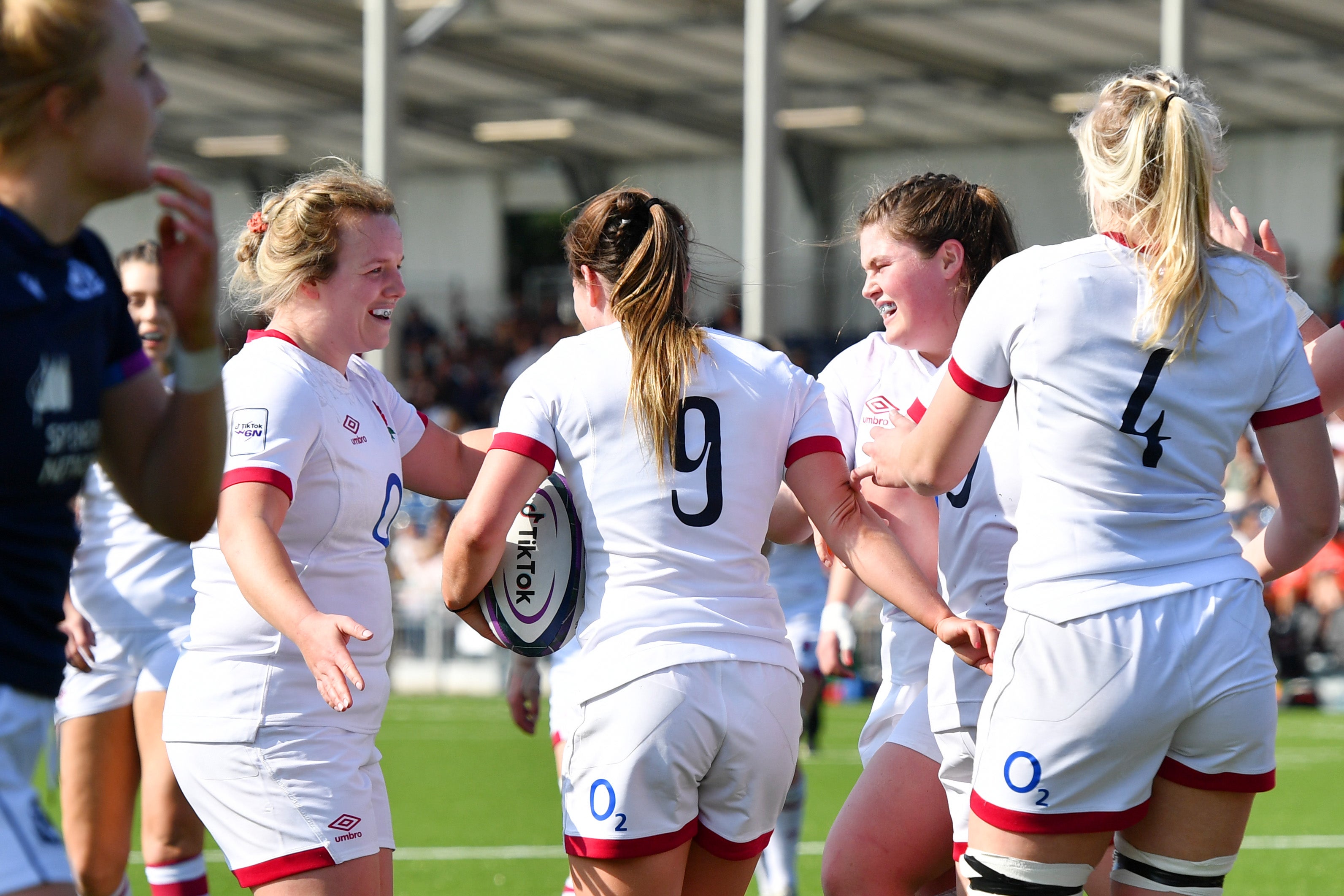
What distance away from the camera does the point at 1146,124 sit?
270 centimetres

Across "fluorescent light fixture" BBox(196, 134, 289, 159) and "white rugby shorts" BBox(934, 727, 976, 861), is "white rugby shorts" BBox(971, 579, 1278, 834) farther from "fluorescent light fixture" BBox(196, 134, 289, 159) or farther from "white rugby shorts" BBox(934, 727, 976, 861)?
"fluorescent light fixture" BBox(196, 134, 289, 159)

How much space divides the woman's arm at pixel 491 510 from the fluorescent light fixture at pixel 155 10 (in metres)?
17.0

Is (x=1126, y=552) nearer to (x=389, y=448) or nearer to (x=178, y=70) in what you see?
(x=389, y=448)

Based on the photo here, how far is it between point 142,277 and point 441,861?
3.69 meters

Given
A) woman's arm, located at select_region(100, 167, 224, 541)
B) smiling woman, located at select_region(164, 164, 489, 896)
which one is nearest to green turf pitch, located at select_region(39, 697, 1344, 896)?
woman's arm, located at select_region(100, 167, 224, 541)

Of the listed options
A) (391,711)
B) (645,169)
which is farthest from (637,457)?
Answer: (645,169)

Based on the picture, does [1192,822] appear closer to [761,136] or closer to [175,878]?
[175,878]

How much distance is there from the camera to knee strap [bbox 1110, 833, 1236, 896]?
2695mm

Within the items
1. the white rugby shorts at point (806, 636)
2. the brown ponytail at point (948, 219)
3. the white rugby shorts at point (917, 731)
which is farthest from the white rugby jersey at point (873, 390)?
the white rugby shorts at point (806, 636)

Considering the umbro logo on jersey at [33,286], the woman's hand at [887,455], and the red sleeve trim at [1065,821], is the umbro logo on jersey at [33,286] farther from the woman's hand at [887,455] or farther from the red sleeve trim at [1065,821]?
the red sleeve trim at [1065,821]

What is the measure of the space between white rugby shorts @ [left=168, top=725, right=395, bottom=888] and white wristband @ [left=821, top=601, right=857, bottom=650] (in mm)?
1631

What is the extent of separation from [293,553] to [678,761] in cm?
94

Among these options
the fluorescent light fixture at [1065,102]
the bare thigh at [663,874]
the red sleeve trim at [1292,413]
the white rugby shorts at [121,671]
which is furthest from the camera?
the fluorescent light fixture at [1065,102]

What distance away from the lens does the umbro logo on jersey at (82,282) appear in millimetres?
2043
